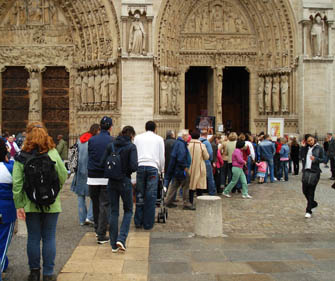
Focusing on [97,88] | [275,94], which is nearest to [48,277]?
[97,88]

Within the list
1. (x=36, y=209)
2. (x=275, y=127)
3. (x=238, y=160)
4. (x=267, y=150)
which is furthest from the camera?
(x=275, y=127)

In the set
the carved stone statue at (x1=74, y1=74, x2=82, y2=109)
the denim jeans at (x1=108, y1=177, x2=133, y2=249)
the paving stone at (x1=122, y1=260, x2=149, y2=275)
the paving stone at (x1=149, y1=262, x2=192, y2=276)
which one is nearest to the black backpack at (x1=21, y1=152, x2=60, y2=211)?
the paving stone at (x1=122, y1=260, x2=149, y2=275)

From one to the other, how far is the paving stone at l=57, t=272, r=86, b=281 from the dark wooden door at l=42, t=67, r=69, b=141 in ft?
53.4

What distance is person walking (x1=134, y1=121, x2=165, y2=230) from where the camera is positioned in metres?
7.57

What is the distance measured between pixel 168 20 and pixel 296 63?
5.69 m

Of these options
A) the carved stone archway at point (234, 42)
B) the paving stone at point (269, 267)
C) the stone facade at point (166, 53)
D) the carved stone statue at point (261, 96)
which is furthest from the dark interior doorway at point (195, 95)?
the paving stone at point (269, 267)

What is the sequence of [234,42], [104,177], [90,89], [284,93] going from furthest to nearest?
[234,42] → [284,93] → [90,89] → [104,177]

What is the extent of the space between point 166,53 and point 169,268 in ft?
49.6

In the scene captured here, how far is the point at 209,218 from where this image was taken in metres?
7.08

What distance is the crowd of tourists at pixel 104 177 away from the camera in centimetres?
469

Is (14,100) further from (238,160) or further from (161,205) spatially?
(161,205)

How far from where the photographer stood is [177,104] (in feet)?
66.1

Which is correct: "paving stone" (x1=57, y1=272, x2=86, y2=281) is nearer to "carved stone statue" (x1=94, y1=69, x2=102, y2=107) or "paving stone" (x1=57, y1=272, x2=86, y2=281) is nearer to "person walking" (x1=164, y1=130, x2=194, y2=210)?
"person walking" (x1=164, y1=130, x2=194, y2=210)

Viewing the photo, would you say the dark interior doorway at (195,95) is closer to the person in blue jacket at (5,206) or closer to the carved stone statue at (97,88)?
the carved stone statue at (97,88)
